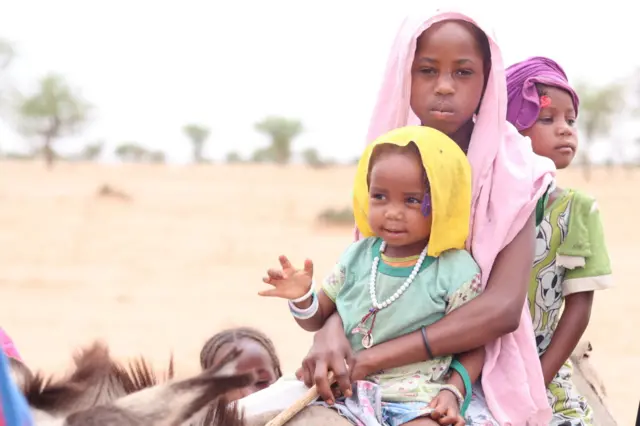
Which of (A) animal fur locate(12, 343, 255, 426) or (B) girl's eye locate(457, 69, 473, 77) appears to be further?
(B) girl's eye locate(457, 69, 473, 77)

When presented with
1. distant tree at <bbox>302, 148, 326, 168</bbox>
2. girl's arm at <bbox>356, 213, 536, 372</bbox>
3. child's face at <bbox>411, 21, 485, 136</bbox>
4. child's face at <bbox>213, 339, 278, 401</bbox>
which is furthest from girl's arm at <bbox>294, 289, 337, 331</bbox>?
distant tree at <bbox>302, 148, 326, 168</bbox>

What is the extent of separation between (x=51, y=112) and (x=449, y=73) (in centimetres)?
4787

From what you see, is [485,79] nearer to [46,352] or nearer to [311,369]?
[311,369]

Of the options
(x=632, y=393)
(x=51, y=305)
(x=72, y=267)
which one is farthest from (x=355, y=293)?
(x=72, y=267)

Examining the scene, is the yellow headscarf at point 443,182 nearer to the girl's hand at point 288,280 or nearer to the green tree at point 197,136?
the girl's hand at point 288,280

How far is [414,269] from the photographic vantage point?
106 inches

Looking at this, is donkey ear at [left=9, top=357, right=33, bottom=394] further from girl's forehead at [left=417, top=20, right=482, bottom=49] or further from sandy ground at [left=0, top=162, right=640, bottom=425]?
sandy ground at [left=0, top=162, right=640, bottom=425]

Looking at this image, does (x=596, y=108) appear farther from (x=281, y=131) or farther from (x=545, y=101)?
(x=545, y=101)

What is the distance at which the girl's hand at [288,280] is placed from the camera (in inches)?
107

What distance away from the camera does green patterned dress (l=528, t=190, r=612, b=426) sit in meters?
3.28

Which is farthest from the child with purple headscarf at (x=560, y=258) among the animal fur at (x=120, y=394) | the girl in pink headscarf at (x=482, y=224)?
the animal fur at (x=120, y=394)

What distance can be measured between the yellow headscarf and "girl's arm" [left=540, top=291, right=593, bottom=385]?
29.3 inches

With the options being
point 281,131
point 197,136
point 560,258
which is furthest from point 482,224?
point 197,136

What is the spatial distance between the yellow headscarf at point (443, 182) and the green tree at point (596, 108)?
41.7m
